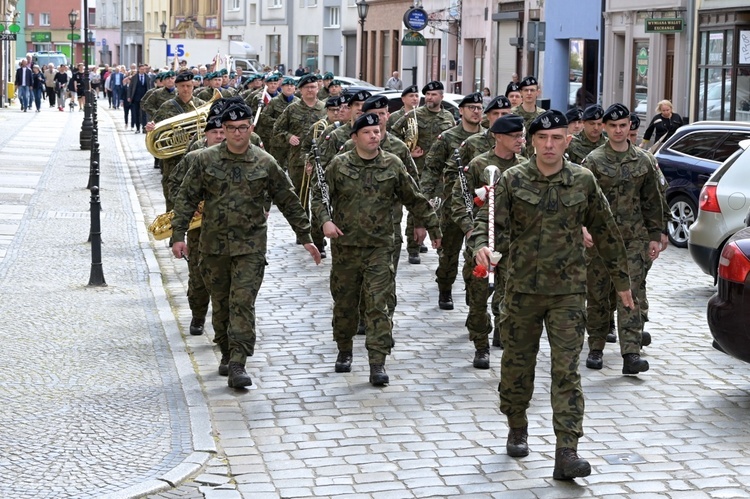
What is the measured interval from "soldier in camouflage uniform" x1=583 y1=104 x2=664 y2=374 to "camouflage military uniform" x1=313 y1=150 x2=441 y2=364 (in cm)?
143

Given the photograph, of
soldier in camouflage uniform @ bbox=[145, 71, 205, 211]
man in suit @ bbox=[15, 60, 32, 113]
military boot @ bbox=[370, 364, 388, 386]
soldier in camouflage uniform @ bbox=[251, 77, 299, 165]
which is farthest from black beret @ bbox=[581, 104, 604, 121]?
man in suit @ bbox=[15, 60, 32, 113]

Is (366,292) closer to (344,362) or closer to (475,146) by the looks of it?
(344,362)

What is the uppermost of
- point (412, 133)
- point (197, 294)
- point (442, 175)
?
point (412, 133)

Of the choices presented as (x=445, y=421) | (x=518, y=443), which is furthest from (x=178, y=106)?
(x=518, y=443)

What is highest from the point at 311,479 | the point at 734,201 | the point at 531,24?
the point at 531,24

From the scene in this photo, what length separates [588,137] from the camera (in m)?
12.0

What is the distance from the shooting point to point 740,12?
101 ft

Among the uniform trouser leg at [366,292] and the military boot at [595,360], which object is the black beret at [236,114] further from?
the military boot at [595,360]

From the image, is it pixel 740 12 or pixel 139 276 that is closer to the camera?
pixel 139 276

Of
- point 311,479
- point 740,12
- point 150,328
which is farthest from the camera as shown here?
point 740,12

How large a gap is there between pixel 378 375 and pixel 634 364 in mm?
1906

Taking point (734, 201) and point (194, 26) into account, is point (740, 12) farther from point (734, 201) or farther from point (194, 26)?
point (194, 26)

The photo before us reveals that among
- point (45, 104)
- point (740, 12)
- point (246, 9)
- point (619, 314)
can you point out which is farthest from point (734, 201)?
point (246, 9)

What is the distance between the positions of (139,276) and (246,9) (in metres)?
64.2
